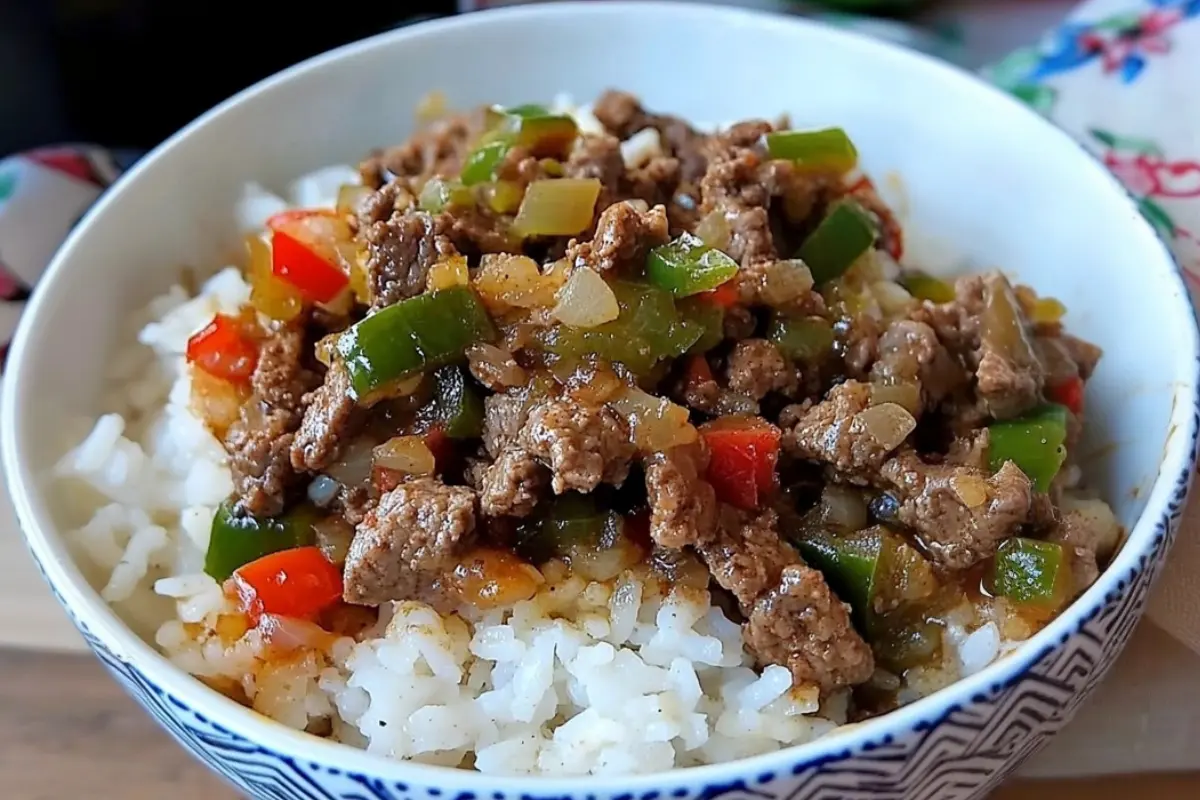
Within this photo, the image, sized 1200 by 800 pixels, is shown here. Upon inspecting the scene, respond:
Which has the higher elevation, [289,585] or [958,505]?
[958,505]

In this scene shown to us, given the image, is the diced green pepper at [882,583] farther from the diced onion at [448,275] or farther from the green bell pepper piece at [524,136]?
the green bell pepper piece at [524,136]

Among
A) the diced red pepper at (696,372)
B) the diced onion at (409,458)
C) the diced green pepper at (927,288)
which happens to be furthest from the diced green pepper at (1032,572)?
the diced onion at (409,458)

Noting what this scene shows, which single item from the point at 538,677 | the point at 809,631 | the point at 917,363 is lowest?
the point at 538,677

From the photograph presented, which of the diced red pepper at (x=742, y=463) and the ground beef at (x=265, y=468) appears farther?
the ground beef at (x=265, y=468)

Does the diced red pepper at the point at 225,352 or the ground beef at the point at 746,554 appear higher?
the diced red pepper at the point at 225,352

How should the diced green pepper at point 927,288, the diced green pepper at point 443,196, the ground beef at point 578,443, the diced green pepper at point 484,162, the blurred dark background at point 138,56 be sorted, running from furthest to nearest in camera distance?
the blurred dark background at point 138,56 → the diced green pepper at point 927,288 → the diced green pepper at point 484,162 → the diced green pepper at point 443,196 → the ground beef at point 578,443

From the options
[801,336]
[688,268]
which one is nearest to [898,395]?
[801,336]

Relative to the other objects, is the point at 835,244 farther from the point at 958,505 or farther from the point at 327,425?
the point at 327,425
